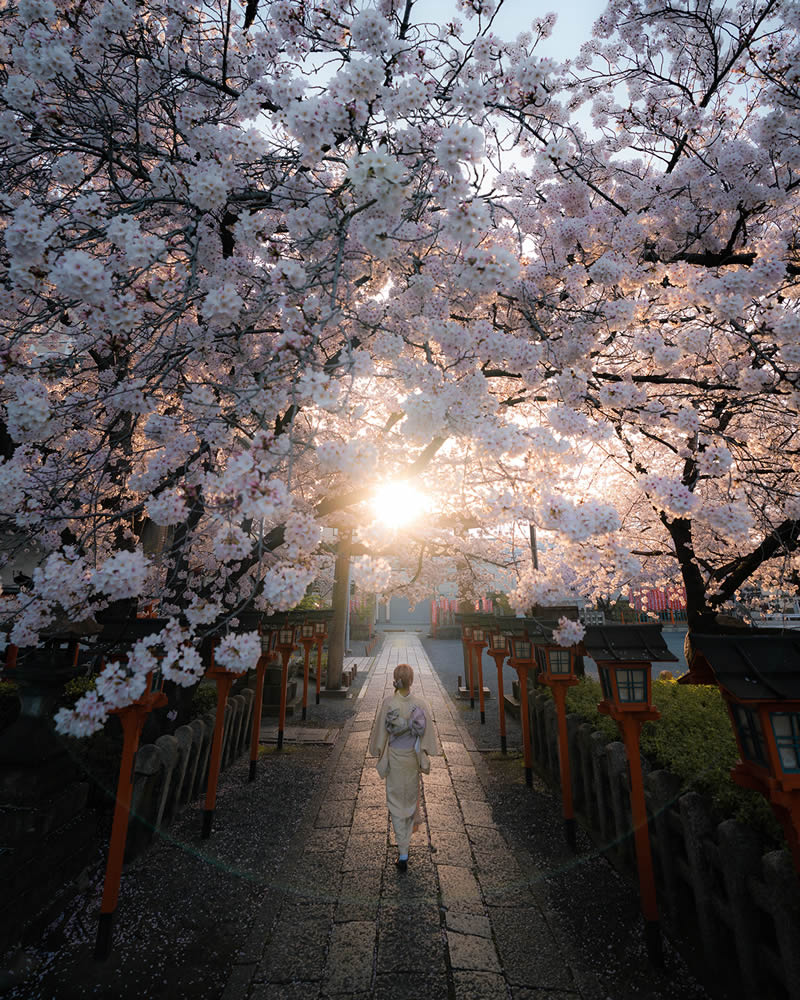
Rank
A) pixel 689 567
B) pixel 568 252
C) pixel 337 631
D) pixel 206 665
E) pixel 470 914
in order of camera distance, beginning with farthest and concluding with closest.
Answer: pixel 337 631 → pixel 689 567 → pixel 206 665 → pixel 568 252 → pixel 470 914

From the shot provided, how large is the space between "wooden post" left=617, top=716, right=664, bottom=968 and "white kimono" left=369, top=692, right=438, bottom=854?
→ 176 centimetres

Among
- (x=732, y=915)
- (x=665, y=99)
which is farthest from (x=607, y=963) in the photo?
(x=665, y=99)

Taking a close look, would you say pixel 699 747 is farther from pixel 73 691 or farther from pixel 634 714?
pixel 73 691

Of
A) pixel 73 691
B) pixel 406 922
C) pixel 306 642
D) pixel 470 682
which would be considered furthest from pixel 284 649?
pixel 470 682

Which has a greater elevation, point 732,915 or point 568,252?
point 568,252

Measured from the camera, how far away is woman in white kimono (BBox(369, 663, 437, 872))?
14.0 ft

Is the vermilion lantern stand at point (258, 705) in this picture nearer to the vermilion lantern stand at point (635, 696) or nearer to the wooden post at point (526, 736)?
the wooden post at point (526, 736)

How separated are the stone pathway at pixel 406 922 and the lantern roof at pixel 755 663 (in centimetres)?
200

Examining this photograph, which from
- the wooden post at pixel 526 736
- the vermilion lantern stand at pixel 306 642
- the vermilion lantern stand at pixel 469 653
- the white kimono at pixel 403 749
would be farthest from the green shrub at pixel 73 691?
the vermilion lantern stand at pixel 469 653

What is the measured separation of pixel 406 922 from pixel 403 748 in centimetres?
129

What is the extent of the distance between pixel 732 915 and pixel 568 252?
5.23m

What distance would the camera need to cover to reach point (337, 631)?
12.0 meters

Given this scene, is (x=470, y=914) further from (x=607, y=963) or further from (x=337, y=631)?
(x=337, y=631)

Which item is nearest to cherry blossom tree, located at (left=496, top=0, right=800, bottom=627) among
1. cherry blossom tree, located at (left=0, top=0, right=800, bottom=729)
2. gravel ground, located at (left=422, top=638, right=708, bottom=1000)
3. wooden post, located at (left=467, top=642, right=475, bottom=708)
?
cherry blossom tree, located at (left=0, top=0, right=800, bottom=729)
